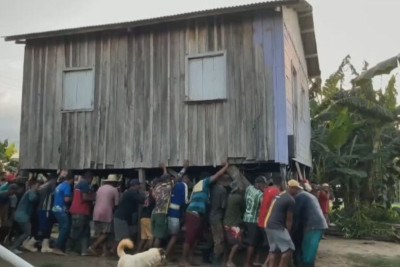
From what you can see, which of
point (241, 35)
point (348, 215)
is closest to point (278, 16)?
Result: point (241, 35)

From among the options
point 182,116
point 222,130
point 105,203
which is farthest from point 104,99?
point 222,130

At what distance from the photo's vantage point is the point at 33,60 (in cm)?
1237

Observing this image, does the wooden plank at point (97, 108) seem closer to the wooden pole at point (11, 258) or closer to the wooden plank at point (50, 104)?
the wooden plank at point (50, 104)

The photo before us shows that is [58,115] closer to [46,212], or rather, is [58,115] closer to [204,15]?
[46,212]

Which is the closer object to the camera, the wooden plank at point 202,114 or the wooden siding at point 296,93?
the wooden plank at point 202,114

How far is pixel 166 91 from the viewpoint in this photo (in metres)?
11.1

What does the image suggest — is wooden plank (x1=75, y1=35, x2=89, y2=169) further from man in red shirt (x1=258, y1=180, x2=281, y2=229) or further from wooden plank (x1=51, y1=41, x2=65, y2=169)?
man in red shirt (x1=258, y1=180, x2=281, y2=229)

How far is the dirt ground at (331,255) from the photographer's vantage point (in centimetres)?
986

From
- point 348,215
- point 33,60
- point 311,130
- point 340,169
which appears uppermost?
point 33,60

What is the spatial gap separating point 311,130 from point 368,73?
3.30m

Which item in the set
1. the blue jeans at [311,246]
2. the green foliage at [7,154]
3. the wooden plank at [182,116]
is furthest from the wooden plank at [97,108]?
the green foliage at [7,154]

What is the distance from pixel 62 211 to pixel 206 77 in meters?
4.50

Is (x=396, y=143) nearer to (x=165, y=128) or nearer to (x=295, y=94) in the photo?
(x=295, y=94)

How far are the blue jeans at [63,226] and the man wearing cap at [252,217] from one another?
13.7 ft
